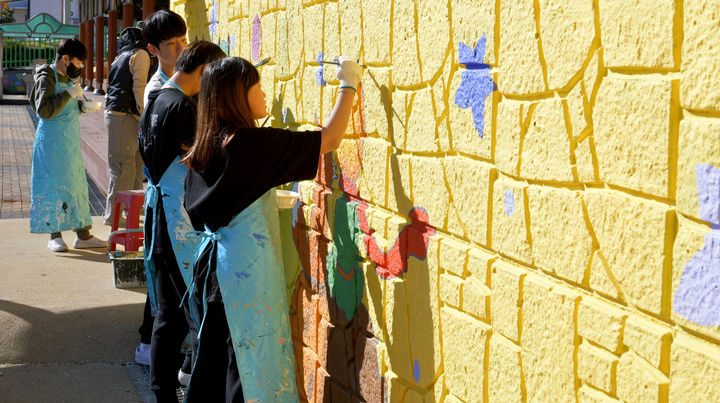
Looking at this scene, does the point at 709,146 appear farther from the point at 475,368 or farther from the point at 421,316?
the point at 421,316

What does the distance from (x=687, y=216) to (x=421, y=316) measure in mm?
1253

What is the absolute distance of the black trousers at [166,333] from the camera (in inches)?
154

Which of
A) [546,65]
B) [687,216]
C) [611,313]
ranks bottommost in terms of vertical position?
[611,313]

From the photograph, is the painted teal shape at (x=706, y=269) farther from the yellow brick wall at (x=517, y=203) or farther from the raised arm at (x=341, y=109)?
the raised arm at (x=341, y=109)

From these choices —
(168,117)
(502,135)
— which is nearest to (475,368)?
(502,135)

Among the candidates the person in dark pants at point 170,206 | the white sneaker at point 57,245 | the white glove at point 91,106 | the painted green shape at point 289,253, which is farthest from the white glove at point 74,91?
the painted green shape at point 289,253

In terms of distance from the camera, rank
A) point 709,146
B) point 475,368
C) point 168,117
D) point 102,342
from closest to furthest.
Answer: point 709,146 → point 475,368 → point 168,117 → point 102,342

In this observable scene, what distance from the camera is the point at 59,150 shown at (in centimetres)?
725

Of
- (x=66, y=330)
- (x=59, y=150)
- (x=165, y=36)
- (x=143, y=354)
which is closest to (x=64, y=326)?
(x=66, y=330)

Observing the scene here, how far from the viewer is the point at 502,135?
7.67ft

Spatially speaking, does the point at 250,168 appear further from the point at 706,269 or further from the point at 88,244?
the point at 88,244

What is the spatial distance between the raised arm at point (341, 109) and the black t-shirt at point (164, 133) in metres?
0.77

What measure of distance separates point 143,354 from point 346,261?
73.2 inches

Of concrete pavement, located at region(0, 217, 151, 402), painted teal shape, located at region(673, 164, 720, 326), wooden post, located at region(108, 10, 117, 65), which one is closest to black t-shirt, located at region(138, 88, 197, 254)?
concrete pavement, located at region(0, 217, 151, 402)
